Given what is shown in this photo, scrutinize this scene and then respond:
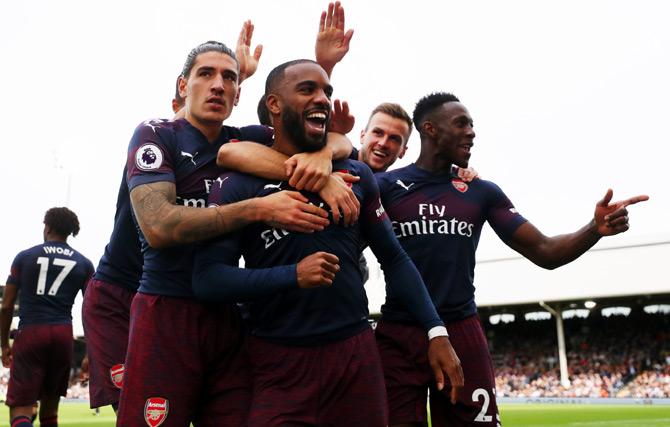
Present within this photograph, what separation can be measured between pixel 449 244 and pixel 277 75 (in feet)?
5.41

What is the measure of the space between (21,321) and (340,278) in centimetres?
544

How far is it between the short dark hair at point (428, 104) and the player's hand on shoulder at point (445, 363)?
1999 millimetres

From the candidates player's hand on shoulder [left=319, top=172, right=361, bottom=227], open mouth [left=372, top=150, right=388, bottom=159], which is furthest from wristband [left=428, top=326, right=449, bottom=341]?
open mouth [left=372, top=150, right=388, bottom=159]

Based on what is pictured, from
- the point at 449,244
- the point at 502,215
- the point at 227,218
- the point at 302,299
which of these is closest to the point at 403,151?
the point at 502,215

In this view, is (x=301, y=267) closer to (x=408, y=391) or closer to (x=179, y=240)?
(x=179, y=240)

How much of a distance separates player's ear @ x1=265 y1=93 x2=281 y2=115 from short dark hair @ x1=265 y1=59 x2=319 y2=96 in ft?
0.11

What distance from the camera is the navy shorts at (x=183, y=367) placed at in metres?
3.30

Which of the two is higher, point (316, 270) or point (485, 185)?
point (485, 185)

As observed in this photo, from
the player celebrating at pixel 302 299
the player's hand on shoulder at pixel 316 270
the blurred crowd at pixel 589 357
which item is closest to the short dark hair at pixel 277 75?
the player celebrating at pixel 302 299

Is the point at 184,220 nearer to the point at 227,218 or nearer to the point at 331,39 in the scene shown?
the point at 227,218

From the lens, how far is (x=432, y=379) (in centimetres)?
432

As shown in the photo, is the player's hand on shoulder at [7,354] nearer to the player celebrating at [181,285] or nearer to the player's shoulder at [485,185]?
the player celebrating at [181,285]

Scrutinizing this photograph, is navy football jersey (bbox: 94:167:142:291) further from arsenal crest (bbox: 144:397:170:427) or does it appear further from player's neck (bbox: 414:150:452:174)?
player's neck (bbox: 414:150:452:174)

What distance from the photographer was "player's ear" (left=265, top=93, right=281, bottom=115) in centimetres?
356
